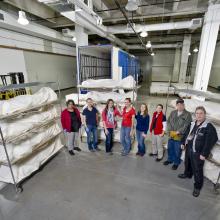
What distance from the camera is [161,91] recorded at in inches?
406

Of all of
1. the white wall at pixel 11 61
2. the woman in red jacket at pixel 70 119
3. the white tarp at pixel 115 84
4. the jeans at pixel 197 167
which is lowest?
the jeans at pixel 197 167

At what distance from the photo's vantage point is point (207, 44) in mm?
5566

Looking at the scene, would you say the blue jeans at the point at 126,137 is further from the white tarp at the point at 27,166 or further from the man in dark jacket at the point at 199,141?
the white tarp at the point at 27,166

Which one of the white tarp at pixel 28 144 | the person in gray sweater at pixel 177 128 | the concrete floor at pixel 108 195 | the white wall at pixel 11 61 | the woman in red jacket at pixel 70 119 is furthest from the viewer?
the white wall at pixel 11 61

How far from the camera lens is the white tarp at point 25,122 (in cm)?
232

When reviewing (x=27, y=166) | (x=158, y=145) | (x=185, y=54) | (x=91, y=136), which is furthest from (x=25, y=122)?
(x=185, y=54)

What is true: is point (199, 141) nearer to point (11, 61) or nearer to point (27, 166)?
point (27, 166)

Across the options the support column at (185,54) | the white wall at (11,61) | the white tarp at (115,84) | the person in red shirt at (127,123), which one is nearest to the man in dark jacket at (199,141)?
the person in red shirt at (127,123)

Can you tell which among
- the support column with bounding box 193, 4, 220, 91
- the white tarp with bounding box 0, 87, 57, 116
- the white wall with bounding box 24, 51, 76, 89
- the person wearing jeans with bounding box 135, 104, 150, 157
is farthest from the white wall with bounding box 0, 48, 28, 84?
the support column with bounding box 193, 4, 220, 91

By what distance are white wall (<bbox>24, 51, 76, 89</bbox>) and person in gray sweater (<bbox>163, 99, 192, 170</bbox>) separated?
7035 mm

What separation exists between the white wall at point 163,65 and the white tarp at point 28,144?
44.1 ft

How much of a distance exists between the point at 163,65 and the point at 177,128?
13.5 meters

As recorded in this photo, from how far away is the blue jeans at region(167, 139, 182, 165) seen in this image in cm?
291

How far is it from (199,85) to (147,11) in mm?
3761
